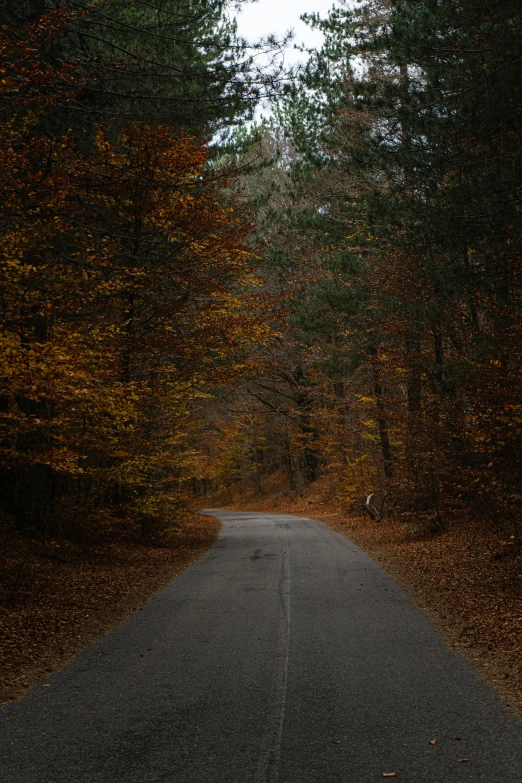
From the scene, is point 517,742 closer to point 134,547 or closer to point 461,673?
point 461,673

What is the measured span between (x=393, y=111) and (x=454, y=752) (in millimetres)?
9635

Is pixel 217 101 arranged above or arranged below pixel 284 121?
below

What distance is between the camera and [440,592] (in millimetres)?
10586

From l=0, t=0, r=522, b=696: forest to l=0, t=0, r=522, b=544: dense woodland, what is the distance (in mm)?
67

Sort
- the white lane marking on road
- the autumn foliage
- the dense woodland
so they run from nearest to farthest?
the white lane marking on road < the autumn foliage < the dense woodland

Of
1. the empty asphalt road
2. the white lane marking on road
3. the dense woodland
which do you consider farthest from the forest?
the white lane marking on road

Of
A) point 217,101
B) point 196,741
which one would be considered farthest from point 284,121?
point 196,741

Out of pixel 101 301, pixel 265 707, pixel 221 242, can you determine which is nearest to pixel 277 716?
pixel 265 707

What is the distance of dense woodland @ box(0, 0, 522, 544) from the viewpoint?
9703 mm

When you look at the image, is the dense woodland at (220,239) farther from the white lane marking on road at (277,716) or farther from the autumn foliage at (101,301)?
the white lane marking on road at (277,716)

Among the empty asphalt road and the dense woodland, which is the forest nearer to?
the dense woodland

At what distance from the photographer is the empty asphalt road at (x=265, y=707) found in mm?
4461

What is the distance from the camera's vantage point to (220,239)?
16.2m

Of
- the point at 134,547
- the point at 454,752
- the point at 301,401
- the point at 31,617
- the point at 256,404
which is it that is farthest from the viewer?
the point at 256,404
